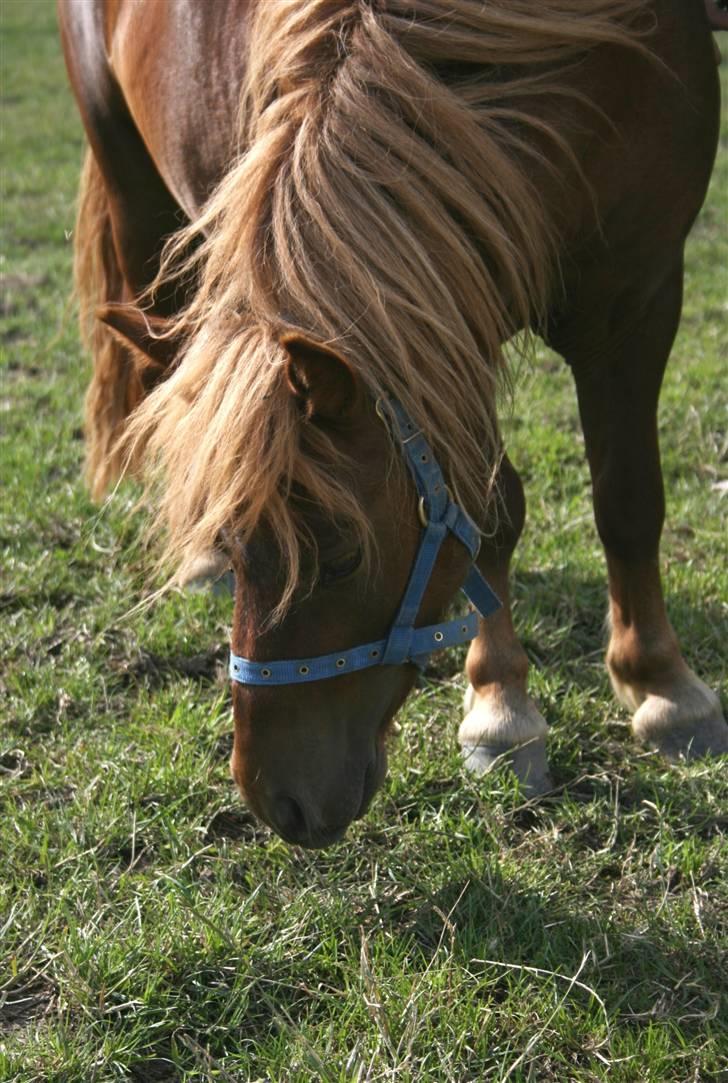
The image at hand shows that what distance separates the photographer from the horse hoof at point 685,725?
8.54 feet

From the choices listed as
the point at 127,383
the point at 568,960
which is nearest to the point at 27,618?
the point at 127,383

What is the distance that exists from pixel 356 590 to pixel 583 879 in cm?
76

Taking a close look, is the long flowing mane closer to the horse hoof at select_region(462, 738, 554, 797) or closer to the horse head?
the horse head

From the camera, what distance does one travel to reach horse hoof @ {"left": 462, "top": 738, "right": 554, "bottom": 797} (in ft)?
8.21

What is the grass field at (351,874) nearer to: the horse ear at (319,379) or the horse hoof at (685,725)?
the horse hoof at (685,725)

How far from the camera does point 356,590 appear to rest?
6.16ft

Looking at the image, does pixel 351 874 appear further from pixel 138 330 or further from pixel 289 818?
pixel 138 330

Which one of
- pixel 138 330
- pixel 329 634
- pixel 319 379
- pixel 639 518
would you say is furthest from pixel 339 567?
pixel 639 518

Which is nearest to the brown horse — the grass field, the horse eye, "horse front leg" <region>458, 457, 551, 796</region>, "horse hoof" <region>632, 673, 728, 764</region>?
the horse eye

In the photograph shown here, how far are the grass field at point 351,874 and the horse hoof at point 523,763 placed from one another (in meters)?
0.03

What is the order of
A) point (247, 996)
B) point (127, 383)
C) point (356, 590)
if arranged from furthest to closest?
point (127, 383) → point (247, 996) → point (356, 590)

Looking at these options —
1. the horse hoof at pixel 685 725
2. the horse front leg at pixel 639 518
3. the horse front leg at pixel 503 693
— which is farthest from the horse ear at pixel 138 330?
the horse hoof at pixel 685 725

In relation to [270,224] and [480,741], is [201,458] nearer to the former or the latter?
[270,224]

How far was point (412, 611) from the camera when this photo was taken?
77.0 inches
